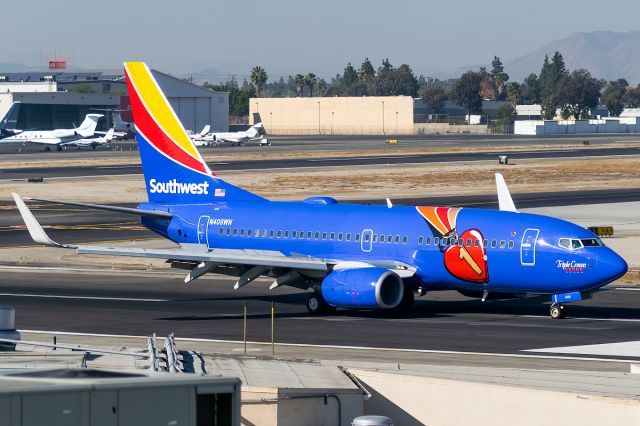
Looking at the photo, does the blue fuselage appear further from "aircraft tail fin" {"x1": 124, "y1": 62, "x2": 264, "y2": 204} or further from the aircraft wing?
"aircraft tail fin" {"x1": 124, "y1": 62, "x2": 264, "y2": 204}

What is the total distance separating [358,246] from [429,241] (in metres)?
2.79

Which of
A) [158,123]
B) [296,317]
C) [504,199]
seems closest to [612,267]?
[504,199]

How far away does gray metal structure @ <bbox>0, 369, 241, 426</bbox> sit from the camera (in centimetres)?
1195

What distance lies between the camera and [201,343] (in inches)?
1486

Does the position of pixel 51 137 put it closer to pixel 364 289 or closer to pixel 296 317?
pixel 296 317

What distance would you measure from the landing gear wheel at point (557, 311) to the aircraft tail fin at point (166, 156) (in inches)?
522

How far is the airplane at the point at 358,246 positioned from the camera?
41312 millimetres

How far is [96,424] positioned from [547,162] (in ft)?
445

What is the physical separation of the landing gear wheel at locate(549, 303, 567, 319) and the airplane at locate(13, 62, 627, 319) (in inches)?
1.4

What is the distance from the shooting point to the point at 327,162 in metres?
148

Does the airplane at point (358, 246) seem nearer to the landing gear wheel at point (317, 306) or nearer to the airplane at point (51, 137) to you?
the landing gear wheel at point (317, 306)

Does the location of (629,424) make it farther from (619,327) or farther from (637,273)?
(637,273)

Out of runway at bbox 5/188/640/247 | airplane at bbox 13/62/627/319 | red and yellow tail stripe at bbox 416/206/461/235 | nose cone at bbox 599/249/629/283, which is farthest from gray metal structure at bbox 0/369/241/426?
runway at bbox 5/188/640/247

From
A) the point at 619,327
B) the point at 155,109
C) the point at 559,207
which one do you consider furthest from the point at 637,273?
the point at 559,207
